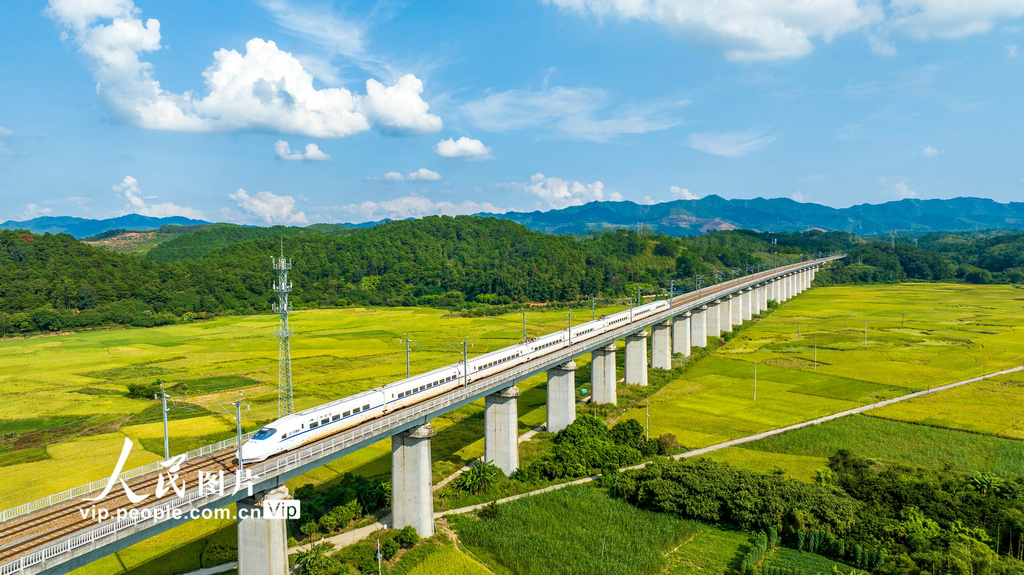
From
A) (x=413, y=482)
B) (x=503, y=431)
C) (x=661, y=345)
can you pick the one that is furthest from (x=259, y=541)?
(x=661, y=345)

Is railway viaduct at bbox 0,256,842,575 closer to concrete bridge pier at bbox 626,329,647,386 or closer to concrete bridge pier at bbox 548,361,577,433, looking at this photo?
concrete bridge pier at bbox 548,361,577,433

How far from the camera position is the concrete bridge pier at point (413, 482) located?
128 feet

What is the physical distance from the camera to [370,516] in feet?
138

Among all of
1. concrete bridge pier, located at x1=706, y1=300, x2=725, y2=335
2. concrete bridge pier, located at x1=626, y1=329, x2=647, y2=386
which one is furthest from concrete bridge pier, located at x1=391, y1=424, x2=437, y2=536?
concrete bridge pier, located at x1=706, y1=300, x2=725, y2=335

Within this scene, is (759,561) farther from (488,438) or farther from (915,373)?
(915,373)

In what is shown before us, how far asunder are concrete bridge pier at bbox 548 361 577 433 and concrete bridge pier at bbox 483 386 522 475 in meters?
10.9

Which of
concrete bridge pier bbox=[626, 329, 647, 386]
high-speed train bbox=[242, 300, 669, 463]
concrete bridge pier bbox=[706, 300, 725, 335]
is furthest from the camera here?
concrete bridge pier bbox=[706, 300, 725, 335]

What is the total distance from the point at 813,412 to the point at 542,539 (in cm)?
4247

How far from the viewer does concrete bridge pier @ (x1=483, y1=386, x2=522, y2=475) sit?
5003cm

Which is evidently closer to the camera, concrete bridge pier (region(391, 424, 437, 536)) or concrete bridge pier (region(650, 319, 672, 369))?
concrete bridge pier (region(391, 424, 437, 536))

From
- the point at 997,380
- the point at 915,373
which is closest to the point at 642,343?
the point at 915,373

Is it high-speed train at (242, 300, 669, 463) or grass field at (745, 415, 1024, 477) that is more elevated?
high-speed train at (242, 300, 669, 463)

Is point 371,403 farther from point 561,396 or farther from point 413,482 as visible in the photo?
point 561,396

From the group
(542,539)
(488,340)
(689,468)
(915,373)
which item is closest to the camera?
(542,539)
